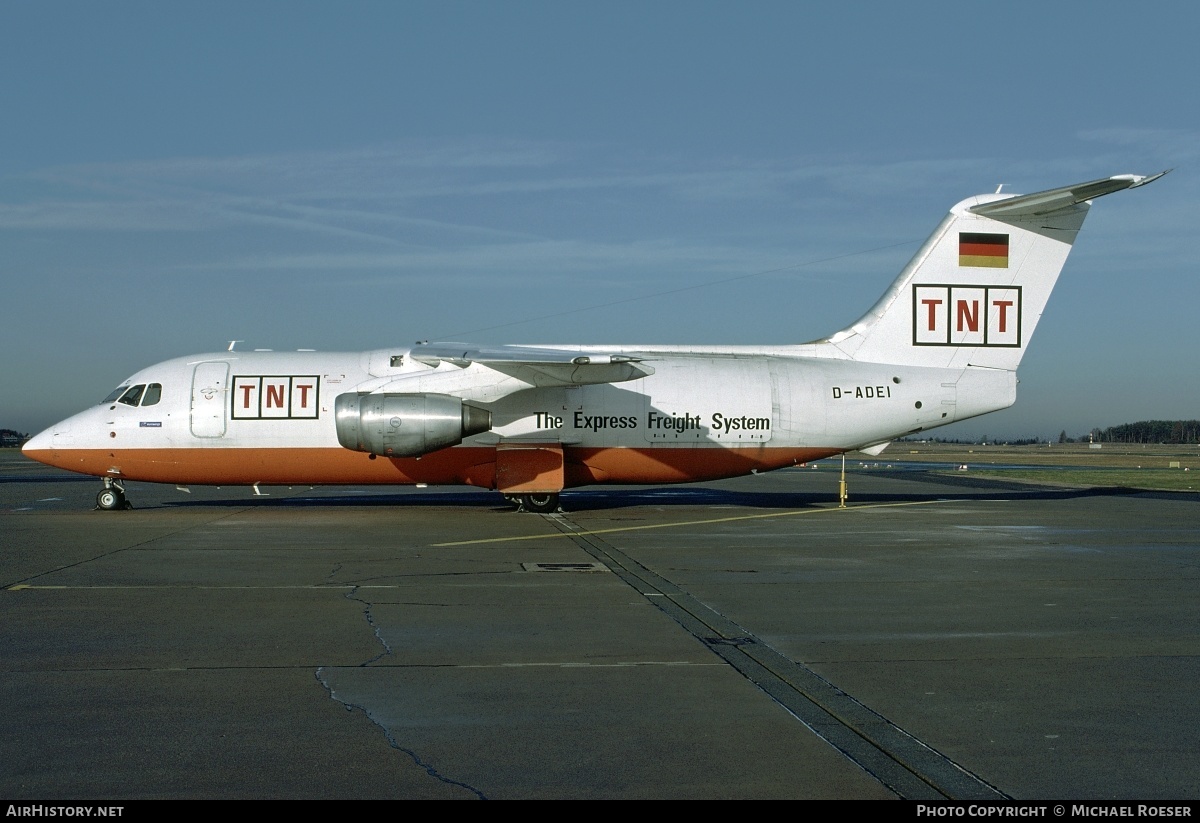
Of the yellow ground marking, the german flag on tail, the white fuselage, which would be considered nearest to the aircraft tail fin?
the german flag on tail

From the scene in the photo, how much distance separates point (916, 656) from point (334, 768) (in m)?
5.00

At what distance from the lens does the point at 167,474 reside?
2452 cm

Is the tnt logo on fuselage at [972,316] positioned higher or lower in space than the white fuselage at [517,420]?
higher

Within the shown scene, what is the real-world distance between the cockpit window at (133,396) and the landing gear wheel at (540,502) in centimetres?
928

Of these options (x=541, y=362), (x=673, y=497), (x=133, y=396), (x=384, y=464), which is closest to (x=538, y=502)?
(x=384, y=464)

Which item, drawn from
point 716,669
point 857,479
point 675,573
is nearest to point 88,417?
point 675,573

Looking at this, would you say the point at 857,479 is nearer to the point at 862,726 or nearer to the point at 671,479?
the point at 671,479

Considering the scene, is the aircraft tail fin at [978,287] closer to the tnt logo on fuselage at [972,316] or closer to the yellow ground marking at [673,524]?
the tnt logo on fuselage at [972,316]

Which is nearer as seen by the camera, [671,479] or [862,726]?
[862,726]

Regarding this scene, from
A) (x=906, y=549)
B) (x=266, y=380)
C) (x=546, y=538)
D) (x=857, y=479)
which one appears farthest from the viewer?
(x=857, y=479)

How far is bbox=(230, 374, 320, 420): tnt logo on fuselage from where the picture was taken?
78.9ft

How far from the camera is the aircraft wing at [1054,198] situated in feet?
70.5

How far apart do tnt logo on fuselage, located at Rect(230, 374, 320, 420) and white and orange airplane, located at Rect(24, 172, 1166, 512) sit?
0.11 ft

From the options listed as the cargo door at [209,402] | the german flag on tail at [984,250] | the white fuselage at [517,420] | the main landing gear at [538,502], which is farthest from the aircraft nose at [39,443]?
the german flag on tail at [984,250]
